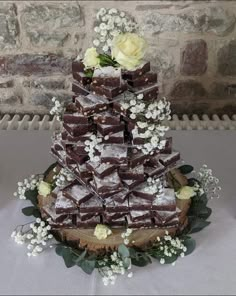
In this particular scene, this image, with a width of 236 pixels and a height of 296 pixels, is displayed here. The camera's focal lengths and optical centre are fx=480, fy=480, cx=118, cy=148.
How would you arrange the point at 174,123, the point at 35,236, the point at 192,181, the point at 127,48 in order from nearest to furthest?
the point at 127,48
the point at 35,236
the point at 192,181
the point at 174,123

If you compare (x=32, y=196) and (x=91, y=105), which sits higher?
(x=91, y=105)

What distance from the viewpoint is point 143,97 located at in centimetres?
100

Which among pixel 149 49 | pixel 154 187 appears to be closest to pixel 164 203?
pixel 154 187

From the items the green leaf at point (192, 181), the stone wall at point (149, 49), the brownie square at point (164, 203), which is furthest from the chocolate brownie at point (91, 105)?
the stone wall at point (149, 49)

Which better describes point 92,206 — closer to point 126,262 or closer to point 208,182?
point 126,262

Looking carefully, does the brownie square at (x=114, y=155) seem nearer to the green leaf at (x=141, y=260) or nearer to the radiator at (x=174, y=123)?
the green leaf at (x=141, y=260)

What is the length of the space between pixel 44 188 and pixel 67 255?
0.21 meters

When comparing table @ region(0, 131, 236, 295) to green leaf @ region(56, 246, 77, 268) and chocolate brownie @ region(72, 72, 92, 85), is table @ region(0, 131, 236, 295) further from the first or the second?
chocolate brownie @ region(72, 72, 92, 85)

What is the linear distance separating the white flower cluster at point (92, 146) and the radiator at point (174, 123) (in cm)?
66

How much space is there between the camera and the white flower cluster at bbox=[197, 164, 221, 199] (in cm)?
121

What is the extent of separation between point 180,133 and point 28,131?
50 centimetres

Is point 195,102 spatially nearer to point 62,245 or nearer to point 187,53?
point 187,53

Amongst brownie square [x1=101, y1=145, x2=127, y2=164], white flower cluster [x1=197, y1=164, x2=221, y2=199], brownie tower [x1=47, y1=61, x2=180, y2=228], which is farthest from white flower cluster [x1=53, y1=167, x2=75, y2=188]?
white flower cluster [x1=197, y1=164, x2=221, y2=199]

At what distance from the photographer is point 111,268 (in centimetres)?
98
